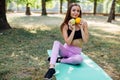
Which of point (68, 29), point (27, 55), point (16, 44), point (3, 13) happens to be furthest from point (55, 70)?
point (3, 13)

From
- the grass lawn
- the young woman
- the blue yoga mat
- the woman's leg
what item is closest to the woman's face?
the young woman

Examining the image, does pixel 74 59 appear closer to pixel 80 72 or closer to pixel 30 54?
pixel 80 72

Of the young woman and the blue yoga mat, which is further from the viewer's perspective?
the young woman

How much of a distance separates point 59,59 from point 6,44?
14.2ft

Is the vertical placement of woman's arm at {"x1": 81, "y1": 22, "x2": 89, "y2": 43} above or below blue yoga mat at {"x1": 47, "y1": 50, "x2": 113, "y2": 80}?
above

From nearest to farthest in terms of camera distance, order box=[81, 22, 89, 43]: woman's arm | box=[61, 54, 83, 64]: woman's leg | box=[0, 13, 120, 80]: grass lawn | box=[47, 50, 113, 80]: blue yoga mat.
A: box=[47, 50, 113, 80]: blue yoga mat → box=[61, 54, 83, 64]: woman's leg → box=[81, 22, 89, 43]: woman's arm → box=[0, 13, 120, 80]: grass lawn

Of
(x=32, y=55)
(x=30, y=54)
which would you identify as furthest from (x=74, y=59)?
(x=30, y=54)

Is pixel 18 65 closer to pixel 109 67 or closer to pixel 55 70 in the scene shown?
pixel 55 70

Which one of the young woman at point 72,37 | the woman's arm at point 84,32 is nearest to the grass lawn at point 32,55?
the young woman at point 72,37

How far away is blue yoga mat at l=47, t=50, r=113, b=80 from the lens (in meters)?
5.48

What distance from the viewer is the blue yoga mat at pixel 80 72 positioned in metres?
5.48

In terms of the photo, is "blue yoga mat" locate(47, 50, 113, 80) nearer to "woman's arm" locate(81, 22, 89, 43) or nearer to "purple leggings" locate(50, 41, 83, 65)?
"purple leggings" locate(50, 41, 83, 65)

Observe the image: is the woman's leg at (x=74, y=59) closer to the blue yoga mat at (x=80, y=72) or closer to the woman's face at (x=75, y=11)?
the blue yoga mat at (x=80, y=72)

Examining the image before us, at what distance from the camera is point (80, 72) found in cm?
581
